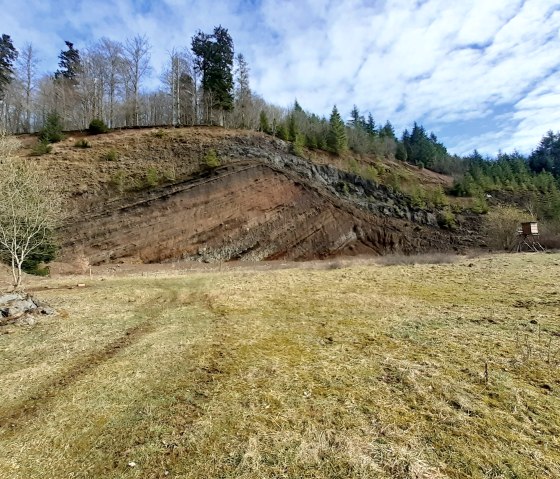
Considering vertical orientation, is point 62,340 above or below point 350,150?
below

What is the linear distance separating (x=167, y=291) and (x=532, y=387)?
1333 cm

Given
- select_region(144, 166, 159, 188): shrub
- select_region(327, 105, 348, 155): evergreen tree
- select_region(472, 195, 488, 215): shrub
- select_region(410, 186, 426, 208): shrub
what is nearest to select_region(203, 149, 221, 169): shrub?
select_region(144, 166, 159, 188): shrub

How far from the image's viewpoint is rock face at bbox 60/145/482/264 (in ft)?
84.7

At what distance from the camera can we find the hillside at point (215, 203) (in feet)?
85.5

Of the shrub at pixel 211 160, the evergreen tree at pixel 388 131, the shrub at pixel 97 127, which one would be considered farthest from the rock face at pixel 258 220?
the evergreen tree at pixel 388 131

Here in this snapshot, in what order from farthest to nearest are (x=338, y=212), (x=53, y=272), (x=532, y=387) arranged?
(x=338, y=212) < (x=53, y=272) < (x=532, y=387)

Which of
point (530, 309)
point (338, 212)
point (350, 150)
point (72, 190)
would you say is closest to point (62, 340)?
point (530, 309)

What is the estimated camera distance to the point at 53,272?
21.9m

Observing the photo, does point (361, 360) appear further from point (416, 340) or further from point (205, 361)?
point (205, 361)

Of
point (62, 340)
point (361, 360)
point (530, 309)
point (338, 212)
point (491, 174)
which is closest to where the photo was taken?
point (361, 360)

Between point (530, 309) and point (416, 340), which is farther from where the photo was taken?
point (530, 309)

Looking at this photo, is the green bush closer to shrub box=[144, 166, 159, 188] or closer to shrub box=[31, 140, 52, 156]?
shrub box=[31, 140, 52, 156]

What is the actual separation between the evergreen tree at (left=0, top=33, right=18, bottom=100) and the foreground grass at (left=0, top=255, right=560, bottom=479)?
43.0m

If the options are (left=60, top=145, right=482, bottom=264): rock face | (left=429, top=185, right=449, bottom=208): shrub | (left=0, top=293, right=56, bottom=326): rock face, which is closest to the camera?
(left=0, top=293, right=56, bottom=326): rock face
